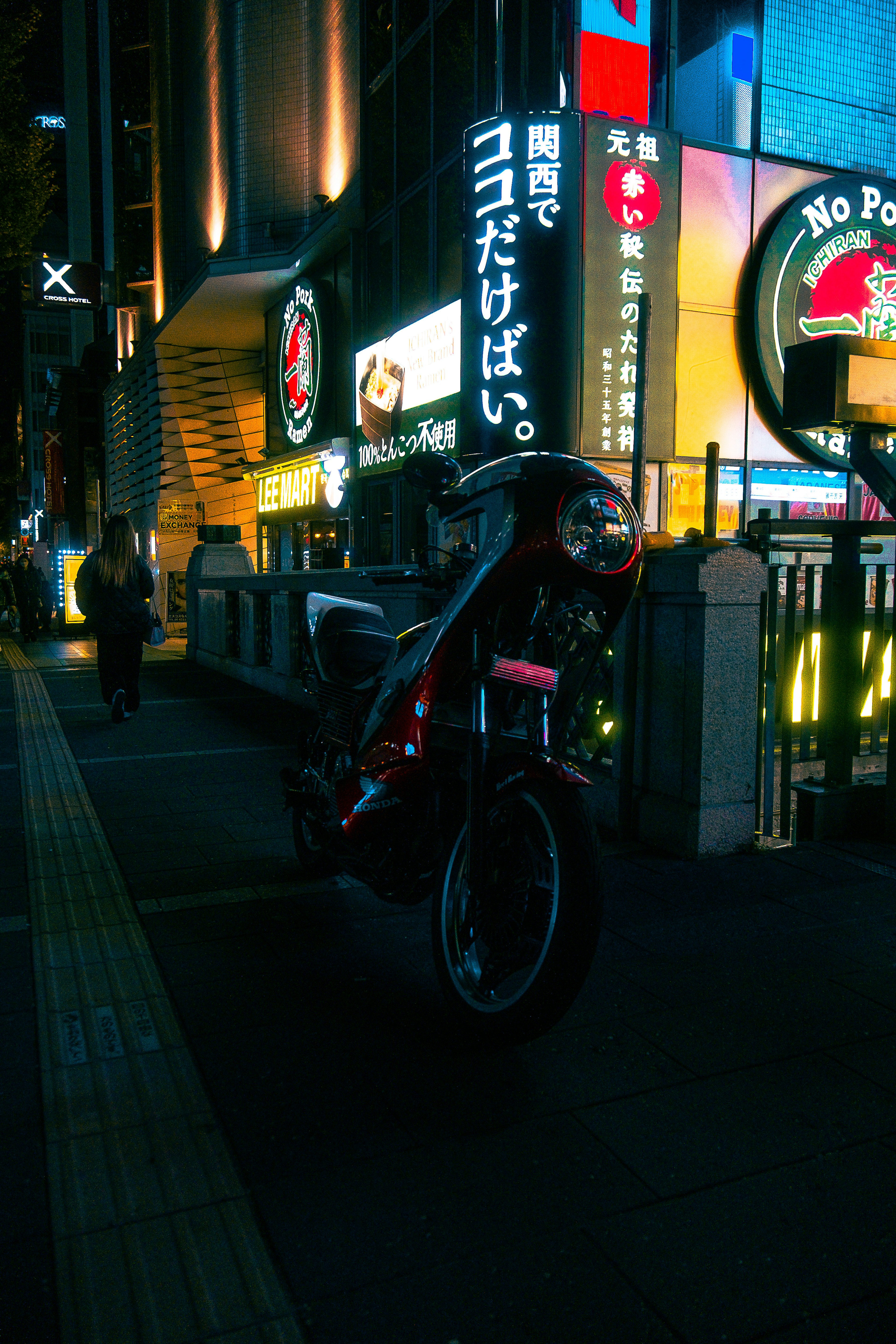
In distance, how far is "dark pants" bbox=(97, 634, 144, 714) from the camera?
890 centimetres

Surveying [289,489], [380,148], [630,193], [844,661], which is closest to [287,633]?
[844,661]

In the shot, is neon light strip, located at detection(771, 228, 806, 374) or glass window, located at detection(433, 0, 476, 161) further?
glass window, located at detection(433, 0, 476, 161)

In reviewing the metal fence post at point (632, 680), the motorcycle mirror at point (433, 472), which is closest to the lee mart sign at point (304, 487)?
the metal fence post at point (632, 680)

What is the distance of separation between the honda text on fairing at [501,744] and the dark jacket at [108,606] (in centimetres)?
615

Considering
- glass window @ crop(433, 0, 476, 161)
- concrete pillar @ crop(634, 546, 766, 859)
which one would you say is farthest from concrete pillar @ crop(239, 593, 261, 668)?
concrete pillar @ crop(634, 546, 766, 859)

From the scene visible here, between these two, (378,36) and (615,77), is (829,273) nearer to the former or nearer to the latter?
(615,77)

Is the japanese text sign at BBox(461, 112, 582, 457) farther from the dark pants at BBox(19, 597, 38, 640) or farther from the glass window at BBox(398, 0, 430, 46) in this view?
the dark pants at BBox(19, 597, 38, 640)

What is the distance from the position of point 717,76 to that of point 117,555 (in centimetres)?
1088

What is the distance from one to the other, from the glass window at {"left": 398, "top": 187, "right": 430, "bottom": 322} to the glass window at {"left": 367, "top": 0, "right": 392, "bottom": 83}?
311 cm

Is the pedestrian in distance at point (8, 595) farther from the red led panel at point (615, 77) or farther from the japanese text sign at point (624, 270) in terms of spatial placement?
the red led panel at point (615, 77)

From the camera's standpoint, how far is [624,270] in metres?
12.3

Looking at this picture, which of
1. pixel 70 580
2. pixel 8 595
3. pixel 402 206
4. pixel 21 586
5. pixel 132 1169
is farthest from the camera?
pixel 8 595

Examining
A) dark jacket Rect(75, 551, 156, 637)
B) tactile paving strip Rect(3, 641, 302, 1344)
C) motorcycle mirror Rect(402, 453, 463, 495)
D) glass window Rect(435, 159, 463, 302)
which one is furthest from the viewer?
glass window Rect(435, 159, 463, 302)

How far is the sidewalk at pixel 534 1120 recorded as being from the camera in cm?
Answer: 183
